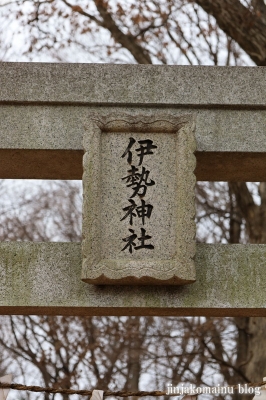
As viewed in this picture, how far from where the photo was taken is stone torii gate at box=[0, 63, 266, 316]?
179 inches

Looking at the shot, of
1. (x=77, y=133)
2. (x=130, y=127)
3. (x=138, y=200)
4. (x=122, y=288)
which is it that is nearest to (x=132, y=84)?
(x=130, y=127)

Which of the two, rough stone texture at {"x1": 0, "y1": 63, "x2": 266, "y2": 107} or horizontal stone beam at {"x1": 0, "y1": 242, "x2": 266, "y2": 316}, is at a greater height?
rough stone texture at {"x1": 0, "y1": 63, "x2": 266, "y2": 107}

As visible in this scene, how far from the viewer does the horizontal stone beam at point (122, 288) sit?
14.6 feet

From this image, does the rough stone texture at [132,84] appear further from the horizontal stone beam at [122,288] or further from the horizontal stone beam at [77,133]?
the horizontal stone beam at [122,288]

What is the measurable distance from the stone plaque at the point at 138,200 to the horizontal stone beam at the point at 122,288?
0.42 ft

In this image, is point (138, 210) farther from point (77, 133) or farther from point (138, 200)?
point (77, 133)

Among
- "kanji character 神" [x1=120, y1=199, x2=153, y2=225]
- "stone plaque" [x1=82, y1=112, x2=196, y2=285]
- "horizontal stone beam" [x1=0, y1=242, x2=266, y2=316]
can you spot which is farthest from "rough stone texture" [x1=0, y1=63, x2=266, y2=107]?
"horizontal stone beam" [x1=0, y1=242, x2=266, y2=316]

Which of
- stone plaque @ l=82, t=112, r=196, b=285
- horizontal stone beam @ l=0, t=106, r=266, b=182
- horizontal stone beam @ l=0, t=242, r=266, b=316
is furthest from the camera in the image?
horizontal stone beam @ l=0, t=106, r=266, b=182

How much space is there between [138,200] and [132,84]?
0.79 metres

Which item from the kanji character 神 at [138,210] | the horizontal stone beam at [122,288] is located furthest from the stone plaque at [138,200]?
the horizontal stone beam at [122,288]

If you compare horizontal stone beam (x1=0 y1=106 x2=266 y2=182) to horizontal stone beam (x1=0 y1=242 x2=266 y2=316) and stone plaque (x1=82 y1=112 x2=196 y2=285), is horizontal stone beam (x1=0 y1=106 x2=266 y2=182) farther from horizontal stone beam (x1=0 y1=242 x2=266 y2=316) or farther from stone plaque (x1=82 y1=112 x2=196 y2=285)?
horizontal stone beam (x1=0 y1=242 x2=266 y2=316)

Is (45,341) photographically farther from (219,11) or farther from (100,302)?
(100,302)

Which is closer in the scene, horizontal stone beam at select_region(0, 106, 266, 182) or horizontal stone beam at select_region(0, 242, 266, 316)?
horizontal stone beam at select_region(0, 242, 266, 316)

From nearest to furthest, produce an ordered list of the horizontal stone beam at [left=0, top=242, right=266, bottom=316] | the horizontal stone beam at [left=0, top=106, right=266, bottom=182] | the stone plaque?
the stone plaque, the horizontal stone beam at [left=0, top=242, right=266, bottom=316], the horizontal stone beam at [left=0, top=106, right=266, bottom=182]
